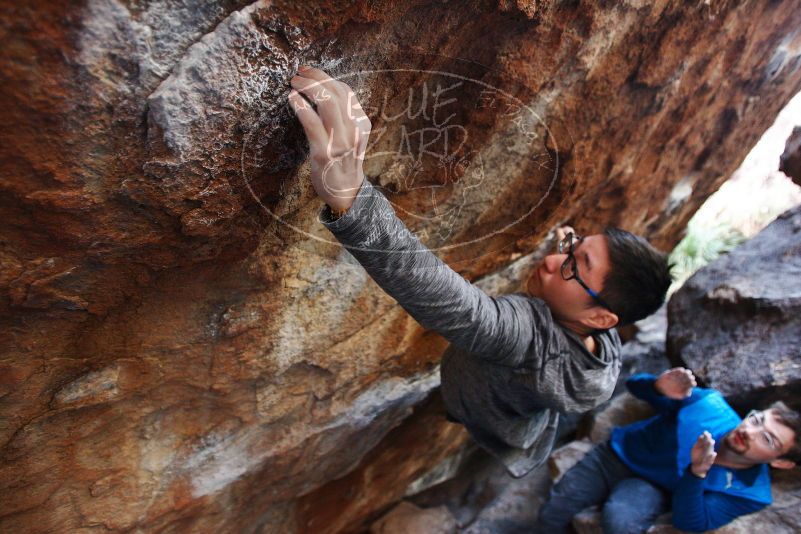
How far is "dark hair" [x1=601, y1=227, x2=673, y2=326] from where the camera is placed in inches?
52.8

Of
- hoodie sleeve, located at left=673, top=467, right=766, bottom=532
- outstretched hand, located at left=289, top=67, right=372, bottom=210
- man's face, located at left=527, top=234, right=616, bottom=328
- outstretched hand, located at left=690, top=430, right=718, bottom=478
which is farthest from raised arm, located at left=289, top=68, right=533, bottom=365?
hoodie sleeve, located at left=673, top=467, right=766, bottom=532

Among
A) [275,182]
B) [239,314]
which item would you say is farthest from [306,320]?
[275,182]

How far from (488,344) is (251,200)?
0.66 m

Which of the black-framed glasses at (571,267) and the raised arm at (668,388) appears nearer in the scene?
the black-framed glasses at (571,267)

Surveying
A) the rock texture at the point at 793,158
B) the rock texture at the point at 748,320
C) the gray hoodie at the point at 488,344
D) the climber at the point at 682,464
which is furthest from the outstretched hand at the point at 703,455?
the rock texture at the point at 793,158

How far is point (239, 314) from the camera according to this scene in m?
1.32

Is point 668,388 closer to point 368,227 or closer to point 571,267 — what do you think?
point 571,267

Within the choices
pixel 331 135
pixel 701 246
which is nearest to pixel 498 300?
pixel 331 135

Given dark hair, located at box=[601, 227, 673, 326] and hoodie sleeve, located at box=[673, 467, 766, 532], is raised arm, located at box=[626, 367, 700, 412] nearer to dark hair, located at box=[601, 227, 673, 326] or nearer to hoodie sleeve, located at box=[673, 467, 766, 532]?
hoodie sleeve, located at box=[673, 467, 766, 532]

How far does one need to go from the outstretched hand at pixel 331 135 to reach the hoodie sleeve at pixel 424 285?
36mm

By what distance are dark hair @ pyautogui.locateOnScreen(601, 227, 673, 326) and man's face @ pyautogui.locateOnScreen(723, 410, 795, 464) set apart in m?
1.02

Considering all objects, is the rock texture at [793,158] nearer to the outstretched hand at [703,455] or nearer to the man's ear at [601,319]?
the outstretched hand at [703,455]

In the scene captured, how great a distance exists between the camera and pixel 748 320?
99.5 inches

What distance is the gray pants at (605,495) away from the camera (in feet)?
7.37
